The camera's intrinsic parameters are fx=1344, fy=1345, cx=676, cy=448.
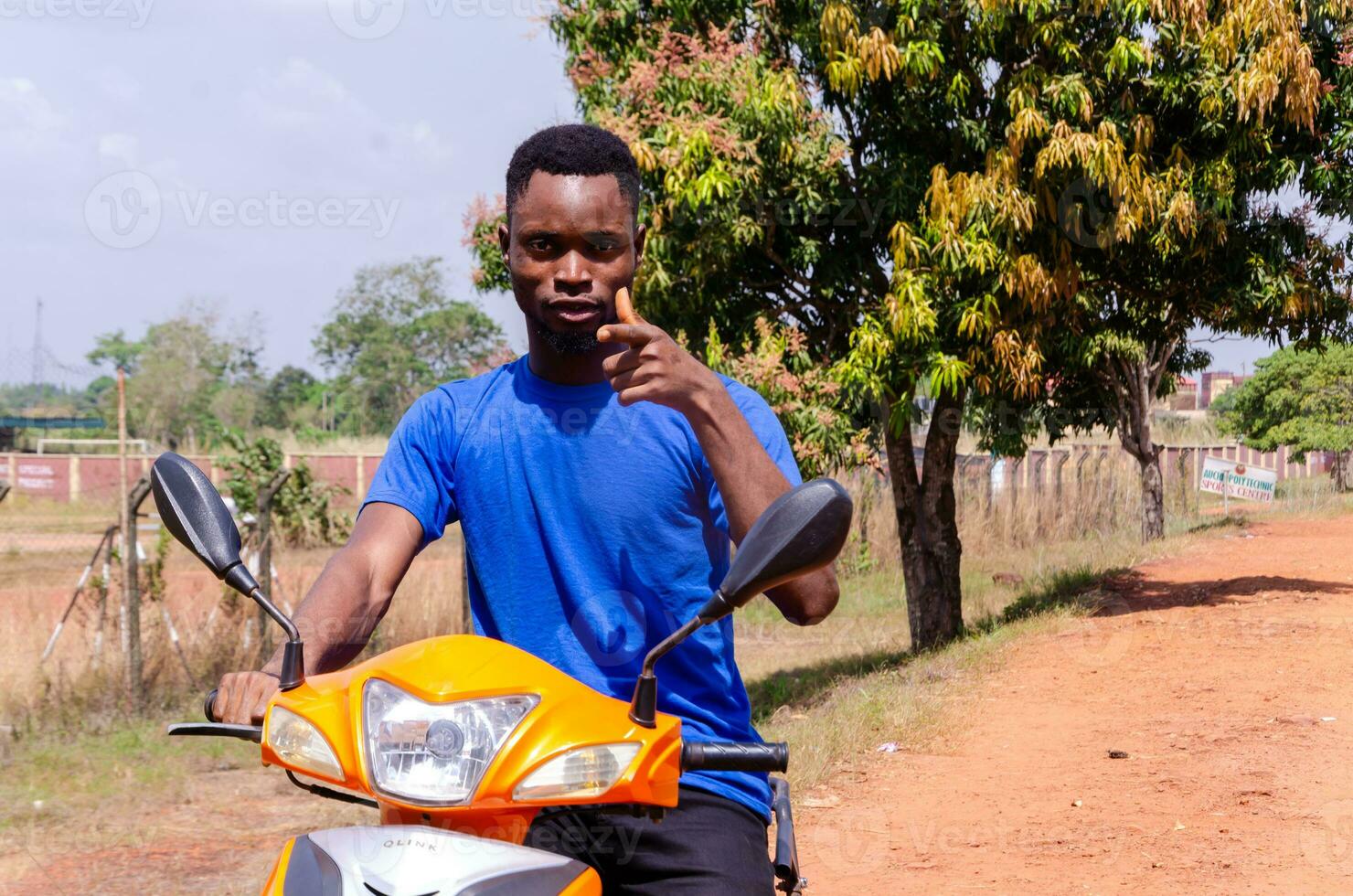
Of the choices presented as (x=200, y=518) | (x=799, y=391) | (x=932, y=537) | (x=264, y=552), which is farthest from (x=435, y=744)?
(x=932, y=537)

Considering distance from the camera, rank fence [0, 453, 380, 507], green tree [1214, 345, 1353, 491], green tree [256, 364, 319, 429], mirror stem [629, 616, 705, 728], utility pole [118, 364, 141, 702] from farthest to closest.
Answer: green tree [256, 364, 319, 429] < green tree [1214, 345, 1353, 491] < fence [0, 453, 380, 507] < utility pole [118, 364, 141, 702] < mirror stem [629, 616, 705, 728]

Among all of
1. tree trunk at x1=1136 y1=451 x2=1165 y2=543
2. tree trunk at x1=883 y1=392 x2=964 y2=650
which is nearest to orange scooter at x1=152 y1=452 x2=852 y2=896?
tree trunk at x1=883 y1=392 x2=964 y2=650

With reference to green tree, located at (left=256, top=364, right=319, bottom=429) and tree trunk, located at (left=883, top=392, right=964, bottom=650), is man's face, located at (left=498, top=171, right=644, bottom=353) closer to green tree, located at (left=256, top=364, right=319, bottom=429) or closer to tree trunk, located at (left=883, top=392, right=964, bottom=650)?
tree trunk, located at (left=883, top=392, right=964, bottom=650)

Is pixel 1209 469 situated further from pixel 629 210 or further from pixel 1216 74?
pixel 629 210

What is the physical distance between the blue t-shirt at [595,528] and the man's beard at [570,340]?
82 millimetres

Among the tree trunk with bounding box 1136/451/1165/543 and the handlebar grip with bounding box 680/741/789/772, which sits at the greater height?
the handlebar grip with bounding box 680/741/789/772

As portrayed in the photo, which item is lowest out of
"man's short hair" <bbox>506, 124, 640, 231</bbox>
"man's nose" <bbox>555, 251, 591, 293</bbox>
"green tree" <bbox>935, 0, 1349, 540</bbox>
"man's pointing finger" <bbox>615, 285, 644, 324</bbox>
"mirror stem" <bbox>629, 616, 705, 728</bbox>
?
"mirror stem" <bbox>629, 616, 705, 728</bbox>

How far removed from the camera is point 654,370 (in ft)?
6.07

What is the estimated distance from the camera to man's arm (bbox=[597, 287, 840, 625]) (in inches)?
72.9

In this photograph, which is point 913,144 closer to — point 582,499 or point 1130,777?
point 1130,777

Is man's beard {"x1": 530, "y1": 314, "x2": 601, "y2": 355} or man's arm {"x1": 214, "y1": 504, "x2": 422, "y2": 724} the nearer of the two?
man's arm {"x1": 214, "y1": 504, "x2": 422, "y2": 724}

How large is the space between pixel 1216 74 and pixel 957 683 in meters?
4.64

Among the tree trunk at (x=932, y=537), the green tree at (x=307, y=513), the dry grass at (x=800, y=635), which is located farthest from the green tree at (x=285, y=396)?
the tree trunk at (x=932, y=537)

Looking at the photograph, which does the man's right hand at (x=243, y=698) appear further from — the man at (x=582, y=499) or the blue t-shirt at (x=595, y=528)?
the blue t-shirt at (x=595, y=528)
